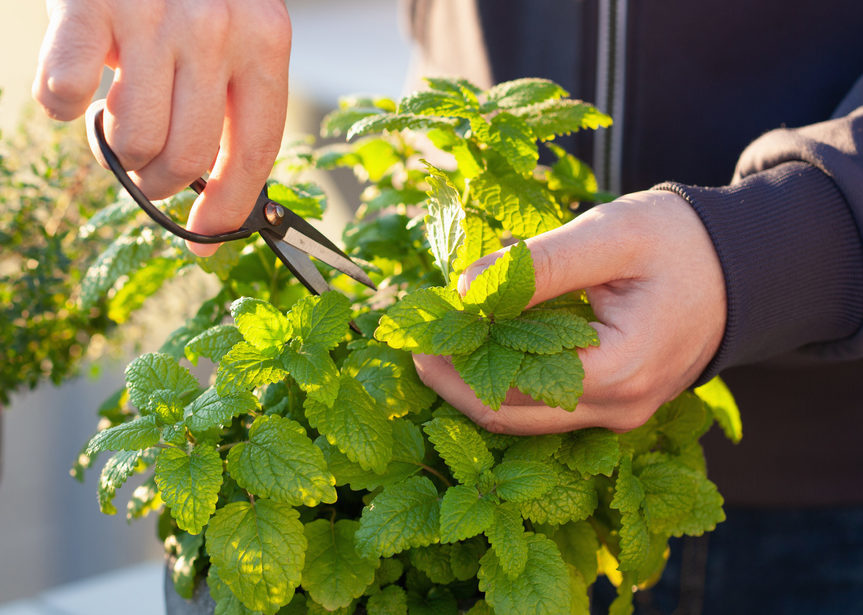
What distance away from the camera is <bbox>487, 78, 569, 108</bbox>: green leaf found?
26.3 inches

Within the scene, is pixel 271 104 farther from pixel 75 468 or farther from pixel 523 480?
pixel 75 468

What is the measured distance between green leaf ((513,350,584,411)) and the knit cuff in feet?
0.63

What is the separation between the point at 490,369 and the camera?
0.50 metres

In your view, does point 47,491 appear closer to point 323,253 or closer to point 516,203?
point 323,253

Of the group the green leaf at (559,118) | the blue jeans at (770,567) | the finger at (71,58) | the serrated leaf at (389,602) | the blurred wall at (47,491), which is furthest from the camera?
the blurred wall at (47,491)

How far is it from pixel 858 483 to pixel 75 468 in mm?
1082

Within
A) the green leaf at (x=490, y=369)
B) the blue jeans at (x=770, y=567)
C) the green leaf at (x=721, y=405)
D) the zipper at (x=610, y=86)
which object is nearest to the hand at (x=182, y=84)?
the green leaf at (x=490, y=369)

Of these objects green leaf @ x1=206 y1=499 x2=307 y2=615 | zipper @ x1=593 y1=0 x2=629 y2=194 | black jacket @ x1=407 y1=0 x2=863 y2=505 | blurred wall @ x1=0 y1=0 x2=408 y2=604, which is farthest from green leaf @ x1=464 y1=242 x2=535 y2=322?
blurred wall @ x1=0 y1=0 x2=408 y2=604

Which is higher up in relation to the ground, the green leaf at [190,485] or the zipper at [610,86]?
the zipper at [610,86]

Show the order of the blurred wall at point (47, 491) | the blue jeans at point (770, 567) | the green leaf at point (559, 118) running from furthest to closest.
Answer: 1. the blurred wall at point (47, 491)
2. the blue jeans at point (770, 567)
3. the green leaf at point (559, 118)

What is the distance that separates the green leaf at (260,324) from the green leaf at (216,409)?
0.13ft

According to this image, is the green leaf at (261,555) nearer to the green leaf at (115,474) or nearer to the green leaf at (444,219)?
the green leaf at (115,474)

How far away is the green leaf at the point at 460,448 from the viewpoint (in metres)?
0.54

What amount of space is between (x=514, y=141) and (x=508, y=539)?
32cm
